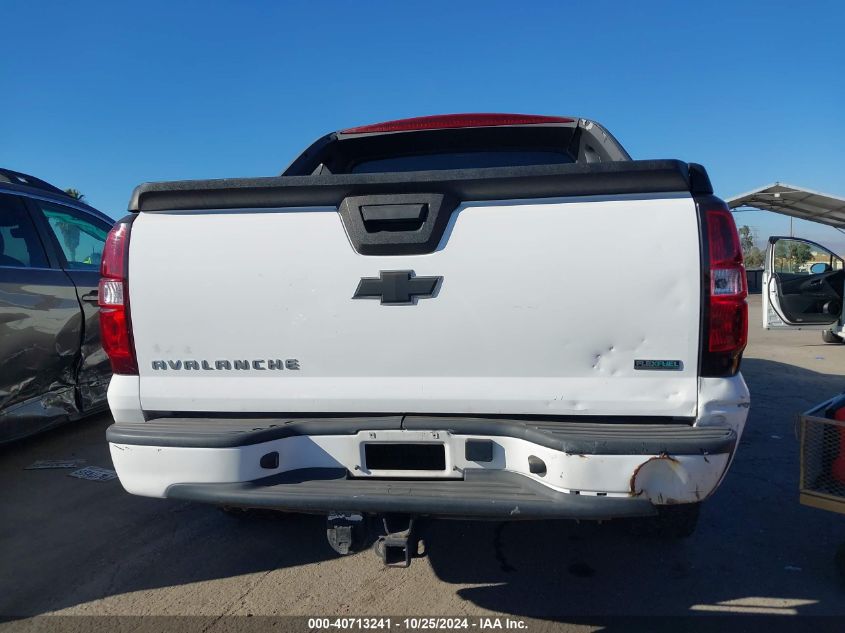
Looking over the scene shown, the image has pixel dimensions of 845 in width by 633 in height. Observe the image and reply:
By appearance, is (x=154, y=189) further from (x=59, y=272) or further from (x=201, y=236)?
(x=59, y=272)

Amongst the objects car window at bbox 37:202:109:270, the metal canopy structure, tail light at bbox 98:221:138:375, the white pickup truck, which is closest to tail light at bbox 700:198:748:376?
the white pickup truck

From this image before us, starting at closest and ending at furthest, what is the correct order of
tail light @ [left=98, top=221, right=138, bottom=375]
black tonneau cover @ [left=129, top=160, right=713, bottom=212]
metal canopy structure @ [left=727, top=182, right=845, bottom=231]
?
black tonneau cover @ [left=129, top=160, right=713, bottom=212]
tail light @ [left=98, top=221, right=138, bottom=375]
metal canopy structure @ [left=727, top=182, right=845, bottom=231]

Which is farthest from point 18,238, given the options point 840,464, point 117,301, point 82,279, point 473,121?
point 840,464

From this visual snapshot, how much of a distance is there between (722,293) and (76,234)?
194 inches

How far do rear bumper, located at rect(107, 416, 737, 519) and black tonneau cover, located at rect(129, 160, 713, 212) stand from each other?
84 centimetres

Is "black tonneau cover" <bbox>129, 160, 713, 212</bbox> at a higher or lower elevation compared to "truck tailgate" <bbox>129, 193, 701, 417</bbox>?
higher

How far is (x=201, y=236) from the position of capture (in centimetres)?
232

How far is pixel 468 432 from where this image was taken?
2.18 m

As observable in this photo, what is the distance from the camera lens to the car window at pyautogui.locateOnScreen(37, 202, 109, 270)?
4.71 m

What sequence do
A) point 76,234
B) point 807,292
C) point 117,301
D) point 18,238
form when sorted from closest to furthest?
point 117,301 < point 18,238 < point 76,234 < point 807,292

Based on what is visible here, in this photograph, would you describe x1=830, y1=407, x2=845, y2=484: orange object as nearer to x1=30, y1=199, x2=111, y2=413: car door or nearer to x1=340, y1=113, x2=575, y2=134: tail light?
x1=340, y1=113, x2=575, y2=134: tail light

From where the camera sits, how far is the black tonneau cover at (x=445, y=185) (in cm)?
210

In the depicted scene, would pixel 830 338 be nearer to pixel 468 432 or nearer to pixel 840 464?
pixel 840 464

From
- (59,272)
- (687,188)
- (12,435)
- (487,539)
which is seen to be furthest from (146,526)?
(687,188)
